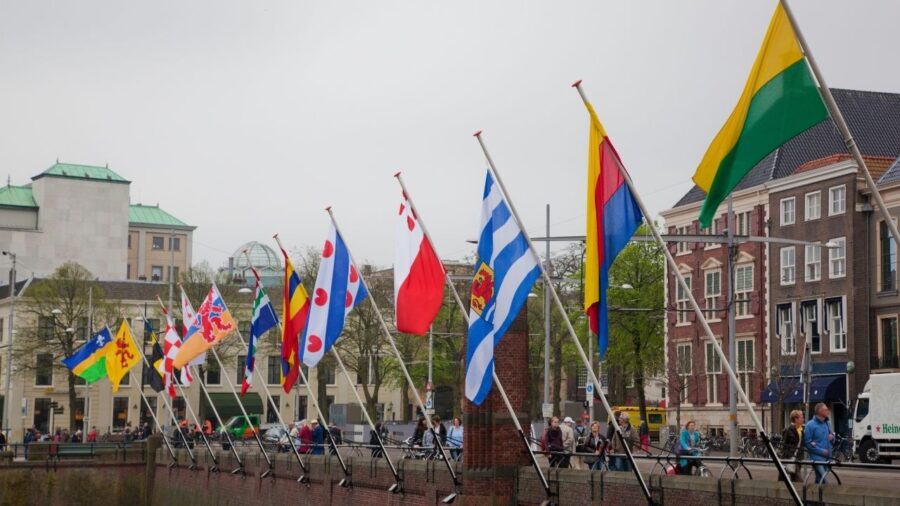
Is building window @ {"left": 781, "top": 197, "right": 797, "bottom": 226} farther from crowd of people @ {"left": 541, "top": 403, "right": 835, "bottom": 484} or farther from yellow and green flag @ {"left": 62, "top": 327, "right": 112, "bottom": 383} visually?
yellow and green flag @ {"left": 62, "top": 327, "right": 112, "bottom": 383}

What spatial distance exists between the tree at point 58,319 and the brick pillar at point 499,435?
6552 cm

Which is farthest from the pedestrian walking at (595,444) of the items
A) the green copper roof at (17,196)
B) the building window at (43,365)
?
the green copper roof at (17,196)

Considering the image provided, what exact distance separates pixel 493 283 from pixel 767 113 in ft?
34.0

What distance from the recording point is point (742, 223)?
7862cm

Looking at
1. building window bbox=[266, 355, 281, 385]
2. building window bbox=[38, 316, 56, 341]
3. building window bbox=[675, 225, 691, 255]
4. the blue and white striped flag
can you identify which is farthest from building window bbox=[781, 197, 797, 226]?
building window bbox=[38, 316, 56, 341]

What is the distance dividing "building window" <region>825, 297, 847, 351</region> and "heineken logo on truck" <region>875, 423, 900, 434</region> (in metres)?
26.6

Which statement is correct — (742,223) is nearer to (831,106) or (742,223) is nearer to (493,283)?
(493,283)

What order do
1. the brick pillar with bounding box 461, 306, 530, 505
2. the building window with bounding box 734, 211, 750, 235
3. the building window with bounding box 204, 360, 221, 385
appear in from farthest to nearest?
the building window with bounding box 204, 360, 221, 385 < the building window with bounding box 734, 211, 750, 235 < the brick pillar with bounding box 461, 306, 530, 505

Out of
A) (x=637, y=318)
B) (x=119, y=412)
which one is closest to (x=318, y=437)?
(x=637, y=318)

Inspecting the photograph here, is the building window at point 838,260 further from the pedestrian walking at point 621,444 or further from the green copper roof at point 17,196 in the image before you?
the green copper roof at point 17,196

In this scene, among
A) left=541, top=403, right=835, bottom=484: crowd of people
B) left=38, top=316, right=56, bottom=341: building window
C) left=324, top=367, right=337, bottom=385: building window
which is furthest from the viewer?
left=324, top=367, right=337, bottom=385: building window

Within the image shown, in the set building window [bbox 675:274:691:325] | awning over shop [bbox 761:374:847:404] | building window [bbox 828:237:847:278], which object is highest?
building window [bbox 828:237:847:278]

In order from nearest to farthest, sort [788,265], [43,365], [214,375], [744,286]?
[788,265] < [744,286] < [43,365] < [214,375]

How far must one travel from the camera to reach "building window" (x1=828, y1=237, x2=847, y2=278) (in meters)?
70.6
